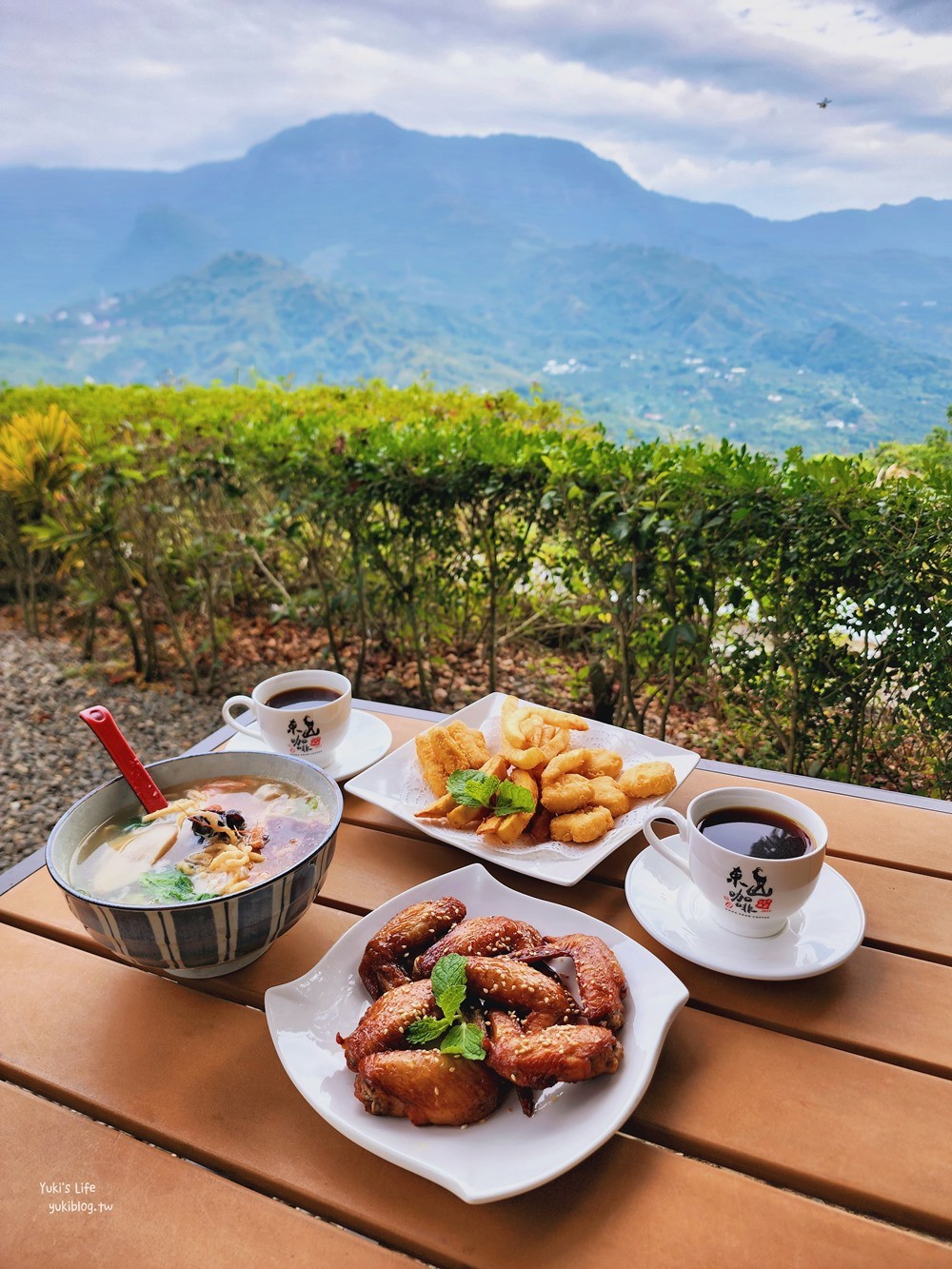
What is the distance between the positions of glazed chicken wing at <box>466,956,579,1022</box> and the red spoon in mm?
496

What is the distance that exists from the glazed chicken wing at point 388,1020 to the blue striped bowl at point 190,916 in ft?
0.50

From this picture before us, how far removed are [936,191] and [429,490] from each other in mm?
10706

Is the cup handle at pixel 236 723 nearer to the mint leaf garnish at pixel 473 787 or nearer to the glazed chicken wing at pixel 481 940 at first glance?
the mint leaf garnish at pixel 473 787

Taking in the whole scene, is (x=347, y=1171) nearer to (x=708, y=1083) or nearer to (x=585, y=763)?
(x=708, y=1083)

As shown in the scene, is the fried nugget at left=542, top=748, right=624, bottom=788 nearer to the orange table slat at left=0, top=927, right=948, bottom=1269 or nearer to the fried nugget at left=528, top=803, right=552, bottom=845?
the fried nugget at left=528, top=803, right=552, bottom=845

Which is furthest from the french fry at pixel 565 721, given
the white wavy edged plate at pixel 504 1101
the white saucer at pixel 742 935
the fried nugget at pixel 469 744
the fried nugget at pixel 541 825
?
the white wavy edged plate at pixel 504 1101

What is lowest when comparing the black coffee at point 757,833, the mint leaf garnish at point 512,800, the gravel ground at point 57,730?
the gravel ground at point 57,730

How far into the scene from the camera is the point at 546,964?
87cm

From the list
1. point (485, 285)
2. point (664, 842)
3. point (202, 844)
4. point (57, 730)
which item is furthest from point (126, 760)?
point (485, 285)

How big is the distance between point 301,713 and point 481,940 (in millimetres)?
605

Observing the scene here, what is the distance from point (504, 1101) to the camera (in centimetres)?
76

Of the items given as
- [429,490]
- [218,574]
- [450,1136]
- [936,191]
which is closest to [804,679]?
[429,490]

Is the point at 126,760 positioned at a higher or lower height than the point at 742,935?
higher

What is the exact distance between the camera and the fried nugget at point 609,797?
119 centimetres
